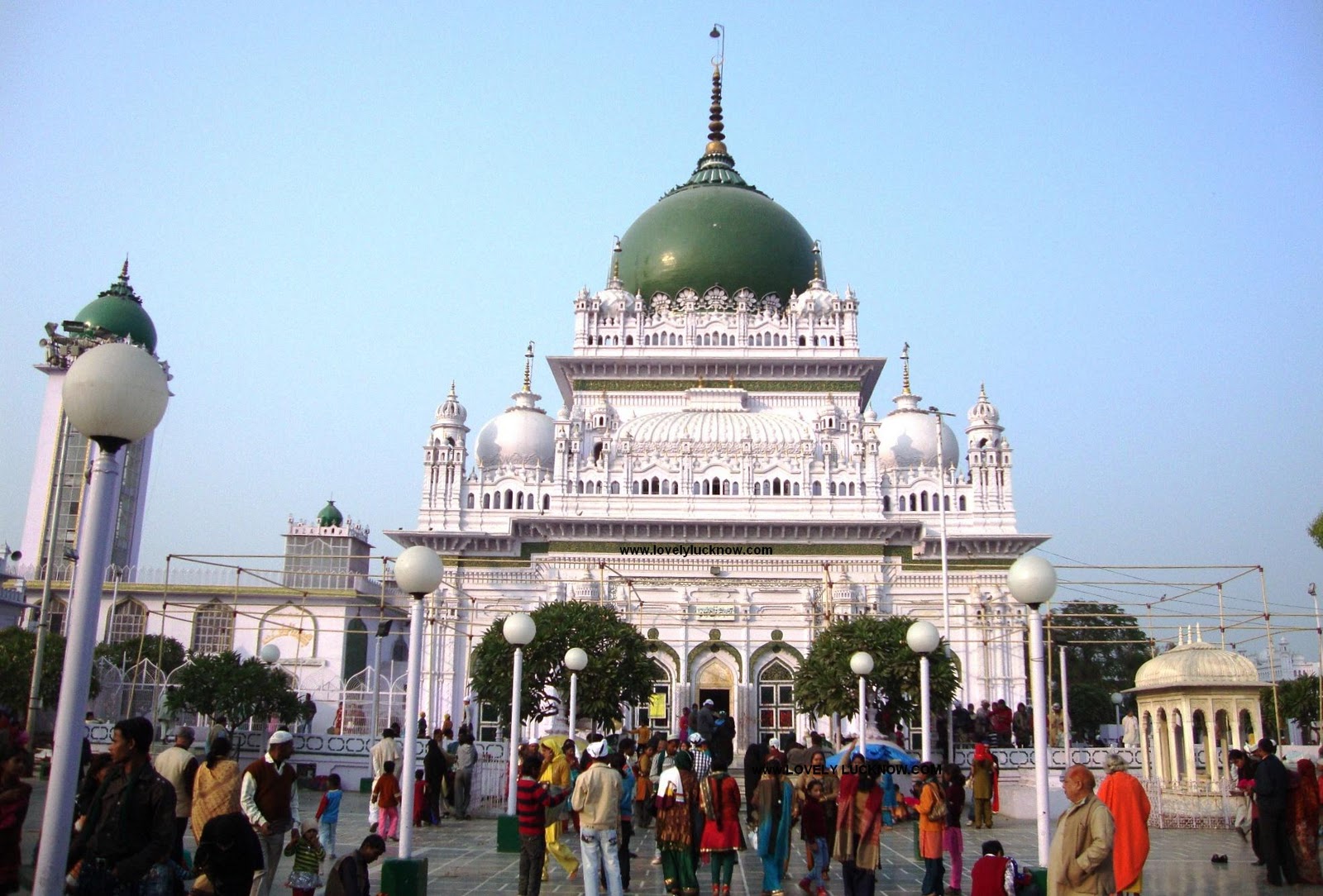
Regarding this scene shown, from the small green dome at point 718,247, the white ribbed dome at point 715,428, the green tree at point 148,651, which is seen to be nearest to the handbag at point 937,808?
the white ribbed dome at point 715,428

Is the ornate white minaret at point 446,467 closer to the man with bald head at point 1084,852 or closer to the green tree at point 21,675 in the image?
the green tree at point 21,675

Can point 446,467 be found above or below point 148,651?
above

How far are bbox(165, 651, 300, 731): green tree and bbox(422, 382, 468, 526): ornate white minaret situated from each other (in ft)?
28.9

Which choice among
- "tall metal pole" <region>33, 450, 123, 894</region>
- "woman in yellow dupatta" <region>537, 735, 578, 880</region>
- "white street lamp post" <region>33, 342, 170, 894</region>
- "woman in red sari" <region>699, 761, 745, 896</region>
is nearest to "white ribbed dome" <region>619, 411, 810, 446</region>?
"woman in yellow dupatta" <region>537, 735, 578, 880</region>

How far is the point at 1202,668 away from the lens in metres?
18.8

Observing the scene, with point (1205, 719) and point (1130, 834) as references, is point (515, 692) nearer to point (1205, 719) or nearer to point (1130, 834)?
point (1130, 834)

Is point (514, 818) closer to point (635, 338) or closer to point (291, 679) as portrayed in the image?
point (291, 679)

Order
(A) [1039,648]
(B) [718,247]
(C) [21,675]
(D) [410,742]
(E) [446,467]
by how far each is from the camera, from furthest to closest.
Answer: (B) [718,247], (E) [446,467], (C) [21,675], (A) [1039,648], (D) [410,742]

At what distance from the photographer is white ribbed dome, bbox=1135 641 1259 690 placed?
18.5 metres

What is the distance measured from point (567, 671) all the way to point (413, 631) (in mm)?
16885

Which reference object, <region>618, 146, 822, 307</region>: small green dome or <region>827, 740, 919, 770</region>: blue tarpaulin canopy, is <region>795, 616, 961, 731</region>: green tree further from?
<region>618, 146, 822, 307</region>: small green dome

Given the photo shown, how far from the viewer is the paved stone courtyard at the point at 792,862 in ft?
40.9

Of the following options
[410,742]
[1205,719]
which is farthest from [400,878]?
[1205,719]

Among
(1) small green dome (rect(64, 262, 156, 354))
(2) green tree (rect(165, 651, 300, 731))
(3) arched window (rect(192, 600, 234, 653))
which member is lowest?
(2) green tree (rect(165, 651, 300, 731))
